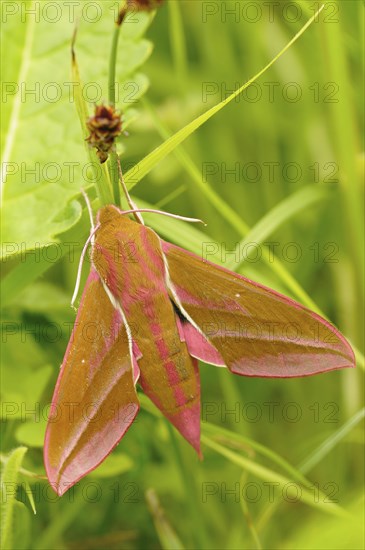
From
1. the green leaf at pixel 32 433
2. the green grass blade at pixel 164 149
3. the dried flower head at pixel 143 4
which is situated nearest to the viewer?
the dried flower head at pixel 143 4

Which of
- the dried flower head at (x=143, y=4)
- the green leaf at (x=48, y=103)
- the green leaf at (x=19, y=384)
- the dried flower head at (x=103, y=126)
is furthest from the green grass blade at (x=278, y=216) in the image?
the dried flower head at (x=143, y=4)

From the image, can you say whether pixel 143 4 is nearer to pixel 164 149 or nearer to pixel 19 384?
pixel 164 149

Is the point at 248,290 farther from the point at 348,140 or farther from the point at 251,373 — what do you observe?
the point at 348,140

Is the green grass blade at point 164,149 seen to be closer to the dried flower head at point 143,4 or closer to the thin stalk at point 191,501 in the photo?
the dried flower head at point 143,4

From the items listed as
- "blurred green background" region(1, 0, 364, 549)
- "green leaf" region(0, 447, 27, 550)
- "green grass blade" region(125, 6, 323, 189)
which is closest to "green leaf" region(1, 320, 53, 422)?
"blurred green background" region(1, 0, 364, 549)

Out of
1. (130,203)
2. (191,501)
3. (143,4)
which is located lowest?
(191,501)

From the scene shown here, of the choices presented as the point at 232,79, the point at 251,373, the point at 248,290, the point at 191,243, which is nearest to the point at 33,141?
the point at 191,243

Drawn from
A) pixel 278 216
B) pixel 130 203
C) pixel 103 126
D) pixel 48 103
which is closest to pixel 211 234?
pixel 278 216
